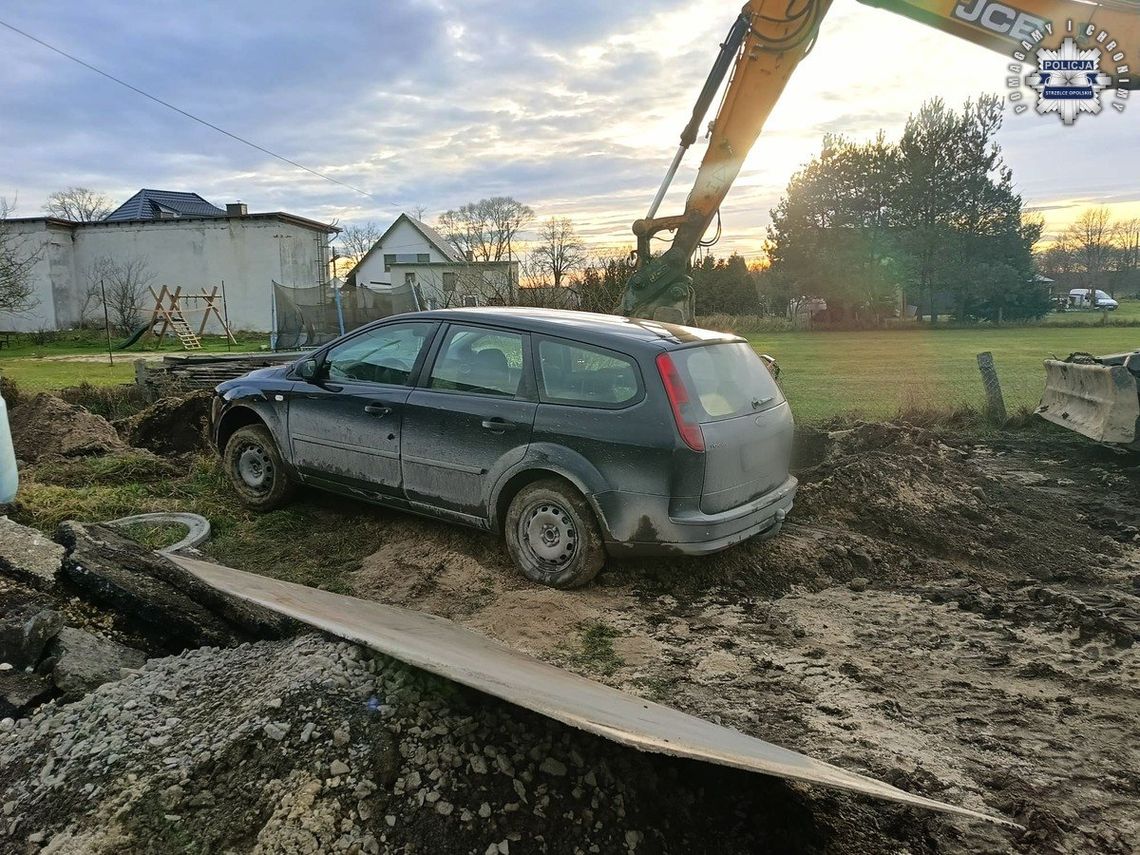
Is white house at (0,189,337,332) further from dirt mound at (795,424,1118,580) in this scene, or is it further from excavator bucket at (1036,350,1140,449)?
dirt mound at (795,424,1118,580)

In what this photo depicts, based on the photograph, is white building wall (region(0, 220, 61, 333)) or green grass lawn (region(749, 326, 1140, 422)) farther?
white building wall (region(0, 220, 61, 333))

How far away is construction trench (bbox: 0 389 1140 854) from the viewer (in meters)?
2.40

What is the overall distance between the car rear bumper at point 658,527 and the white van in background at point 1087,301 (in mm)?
56175

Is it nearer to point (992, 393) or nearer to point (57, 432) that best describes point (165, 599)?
point (57, 432)

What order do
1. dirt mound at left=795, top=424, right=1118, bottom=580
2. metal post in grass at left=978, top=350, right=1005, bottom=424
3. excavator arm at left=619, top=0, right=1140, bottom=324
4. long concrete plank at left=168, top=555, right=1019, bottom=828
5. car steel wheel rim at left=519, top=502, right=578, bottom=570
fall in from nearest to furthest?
long concrete plank at left=168, top=555, right=1019, bottom=828, car steel wheel rim at left=519, top=502, right=578, bottom=570, dirt mound at left=795, top=424, right=1118, bottom=580, excavator arm at left=619, top=0, right=1140, bottom=324, metal post in grass at left=978, top=350, right=1005, bottom=424

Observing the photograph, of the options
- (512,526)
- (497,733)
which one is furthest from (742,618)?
(497,733)

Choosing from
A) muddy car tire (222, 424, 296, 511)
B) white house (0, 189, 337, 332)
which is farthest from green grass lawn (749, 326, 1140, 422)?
white house (0, 189, 337, 332)

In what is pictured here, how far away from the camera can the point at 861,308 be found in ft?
141

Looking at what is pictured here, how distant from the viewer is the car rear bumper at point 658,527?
178 inches

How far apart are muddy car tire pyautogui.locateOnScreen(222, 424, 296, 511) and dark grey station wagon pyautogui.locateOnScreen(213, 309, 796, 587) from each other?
24 centimetres

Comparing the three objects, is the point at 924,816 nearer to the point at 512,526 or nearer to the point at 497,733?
the point at 497,733

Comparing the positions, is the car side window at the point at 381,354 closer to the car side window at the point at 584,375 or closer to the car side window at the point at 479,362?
the car side window at the point at 479,362

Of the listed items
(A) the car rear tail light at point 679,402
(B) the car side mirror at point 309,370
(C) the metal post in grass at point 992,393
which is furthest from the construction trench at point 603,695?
(C) the metal post in grass at point 992,393

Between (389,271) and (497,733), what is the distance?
179ft
